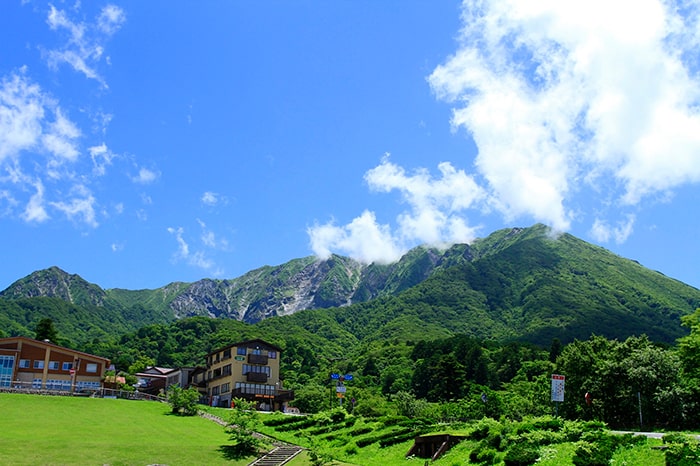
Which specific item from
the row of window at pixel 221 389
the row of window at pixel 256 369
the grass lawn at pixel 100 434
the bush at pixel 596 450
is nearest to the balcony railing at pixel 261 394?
the row of window at pixel 221 389

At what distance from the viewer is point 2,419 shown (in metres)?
44.7

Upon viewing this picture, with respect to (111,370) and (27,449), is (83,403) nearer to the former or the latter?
(27,449)

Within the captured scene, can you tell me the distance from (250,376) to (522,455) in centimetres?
5733

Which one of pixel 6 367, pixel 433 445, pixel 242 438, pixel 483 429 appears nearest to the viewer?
pixel 483 429

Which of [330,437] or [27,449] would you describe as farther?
[330,437]

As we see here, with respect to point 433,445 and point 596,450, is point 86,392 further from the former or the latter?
point 596,450

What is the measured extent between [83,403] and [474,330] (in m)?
155

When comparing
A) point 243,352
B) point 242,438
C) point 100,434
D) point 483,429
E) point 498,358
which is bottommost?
point 100,434

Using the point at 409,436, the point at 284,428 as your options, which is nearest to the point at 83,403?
the point at 284,428

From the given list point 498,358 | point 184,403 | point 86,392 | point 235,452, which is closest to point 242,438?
point 235,452

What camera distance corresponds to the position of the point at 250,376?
8144 centimetres

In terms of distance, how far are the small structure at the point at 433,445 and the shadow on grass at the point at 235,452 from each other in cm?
1080

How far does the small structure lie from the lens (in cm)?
3519

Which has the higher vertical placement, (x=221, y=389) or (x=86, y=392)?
(x=221, y=389)
